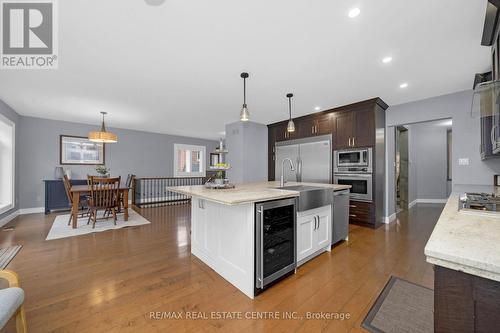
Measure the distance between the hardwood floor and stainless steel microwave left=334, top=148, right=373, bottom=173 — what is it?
1.34 m

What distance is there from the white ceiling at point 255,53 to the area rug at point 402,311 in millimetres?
2409

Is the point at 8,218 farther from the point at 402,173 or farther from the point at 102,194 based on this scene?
the point at 402,173

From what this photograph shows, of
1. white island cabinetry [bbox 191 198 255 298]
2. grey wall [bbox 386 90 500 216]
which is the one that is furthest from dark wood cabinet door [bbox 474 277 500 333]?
grey wall [bbox 386 90 500 216]

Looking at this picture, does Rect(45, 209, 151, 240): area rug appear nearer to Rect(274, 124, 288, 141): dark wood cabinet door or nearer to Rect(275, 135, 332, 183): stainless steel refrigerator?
Rect(275, 135, 332, 183): stainless steel refrigerator

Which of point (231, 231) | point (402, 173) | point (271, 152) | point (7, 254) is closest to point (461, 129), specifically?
point (402, 173)

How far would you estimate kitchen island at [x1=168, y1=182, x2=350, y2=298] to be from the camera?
176 centimetres

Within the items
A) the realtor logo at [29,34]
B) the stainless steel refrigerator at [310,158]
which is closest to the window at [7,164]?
the realtor logo at [29,34]

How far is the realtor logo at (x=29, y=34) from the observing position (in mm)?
1641

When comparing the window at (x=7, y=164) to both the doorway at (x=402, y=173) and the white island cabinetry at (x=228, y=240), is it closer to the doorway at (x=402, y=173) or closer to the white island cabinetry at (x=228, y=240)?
the white island cabinetry at (x=228, y=240)

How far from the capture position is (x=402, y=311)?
1.58 m

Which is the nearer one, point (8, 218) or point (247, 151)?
point (8, 218)

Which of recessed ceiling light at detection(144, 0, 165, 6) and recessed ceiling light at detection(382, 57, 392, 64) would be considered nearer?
recessed ceiling light at detection(144, 0, 165, 6)

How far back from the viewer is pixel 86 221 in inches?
165

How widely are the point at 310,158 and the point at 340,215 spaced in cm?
201
